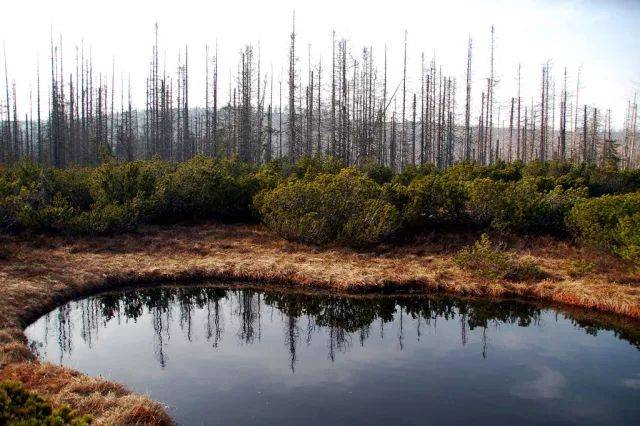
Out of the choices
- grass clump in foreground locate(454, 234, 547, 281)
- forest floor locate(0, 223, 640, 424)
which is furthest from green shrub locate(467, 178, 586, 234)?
grass clump in foreground locate(454, 234, 547, 281)

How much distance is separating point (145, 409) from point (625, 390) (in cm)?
614

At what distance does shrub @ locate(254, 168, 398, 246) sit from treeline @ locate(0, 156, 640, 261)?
0.03 m

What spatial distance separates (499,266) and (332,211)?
4.74 meters

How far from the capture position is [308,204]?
14.9 meters

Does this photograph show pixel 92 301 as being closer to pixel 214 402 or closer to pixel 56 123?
pixel 214 402

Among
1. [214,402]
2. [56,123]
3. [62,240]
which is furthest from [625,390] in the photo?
[56,123]

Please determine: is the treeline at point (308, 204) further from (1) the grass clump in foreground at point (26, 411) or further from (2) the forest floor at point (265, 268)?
(1) the grass clump in foreground at point (26, 411)

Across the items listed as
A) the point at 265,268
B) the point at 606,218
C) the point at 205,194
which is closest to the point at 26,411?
Answer: the point at 265,268

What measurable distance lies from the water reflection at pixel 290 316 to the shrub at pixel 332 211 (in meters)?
3.09

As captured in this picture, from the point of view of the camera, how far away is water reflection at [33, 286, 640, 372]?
30.0ft

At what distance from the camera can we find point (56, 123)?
32.2 m

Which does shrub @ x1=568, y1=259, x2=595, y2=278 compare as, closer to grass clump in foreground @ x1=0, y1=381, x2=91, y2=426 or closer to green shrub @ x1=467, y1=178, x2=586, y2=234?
green shrub @ x1=467, y1=178, x2=586, y2=234

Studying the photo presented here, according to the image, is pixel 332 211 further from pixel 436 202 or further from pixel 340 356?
pixel 340 356

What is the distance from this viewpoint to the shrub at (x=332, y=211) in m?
14.3
